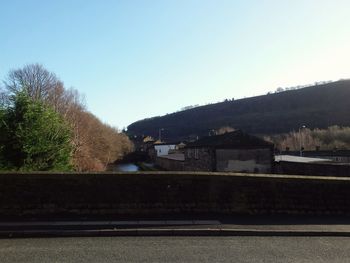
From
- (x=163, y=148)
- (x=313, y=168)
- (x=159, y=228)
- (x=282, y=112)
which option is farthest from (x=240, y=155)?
(x=282, y=112)

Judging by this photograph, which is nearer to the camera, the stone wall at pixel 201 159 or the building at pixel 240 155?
the building at pixel 240 155

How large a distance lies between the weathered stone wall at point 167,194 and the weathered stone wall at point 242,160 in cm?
2645

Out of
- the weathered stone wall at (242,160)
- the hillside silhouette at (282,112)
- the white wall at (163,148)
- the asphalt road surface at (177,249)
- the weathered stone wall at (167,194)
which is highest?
the hillside silhouette at (282,112)

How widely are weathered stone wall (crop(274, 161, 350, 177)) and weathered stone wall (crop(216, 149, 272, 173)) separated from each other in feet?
4.01

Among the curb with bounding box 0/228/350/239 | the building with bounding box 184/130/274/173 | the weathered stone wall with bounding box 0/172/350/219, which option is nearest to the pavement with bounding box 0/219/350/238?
the curb with bounding box 0/228/350/239

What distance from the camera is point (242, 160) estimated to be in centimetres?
4153

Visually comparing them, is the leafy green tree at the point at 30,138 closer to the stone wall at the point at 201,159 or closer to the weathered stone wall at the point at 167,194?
the weathered stone wall at the point at 167,194

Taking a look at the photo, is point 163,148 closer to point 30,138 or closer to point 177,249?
point 30,138

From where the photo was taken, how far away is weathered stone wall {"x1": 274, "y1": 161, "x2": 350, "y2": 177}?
31.5 m

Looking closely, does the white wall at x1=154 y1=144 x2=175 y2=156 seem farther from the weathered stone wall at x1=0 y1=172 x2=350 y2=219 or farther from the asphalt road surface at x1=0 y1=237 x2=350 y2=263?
the asphalt road surface at x1=0 y1=237 x2=350 y2=263

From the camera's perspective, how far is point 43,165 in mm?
18375

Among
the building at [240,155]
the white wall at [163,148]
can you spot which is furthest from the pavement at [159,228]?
the white wall at [163,148]

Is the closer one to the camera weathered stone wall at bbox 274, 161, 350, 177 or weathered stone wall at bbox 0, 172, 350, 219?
weathered stone wall at bbox 0, 172, 350, 219

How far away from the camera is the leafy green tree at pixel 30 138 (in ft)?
58.0
